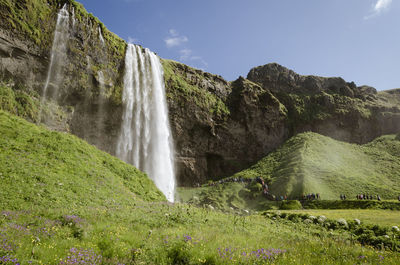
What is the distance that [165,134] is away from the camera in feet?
154

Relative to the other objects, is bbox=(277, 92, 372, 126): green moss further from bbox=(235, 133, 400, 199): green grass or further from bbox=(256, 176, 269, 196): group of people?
bbox=(256, 176, 269, 196): group of people

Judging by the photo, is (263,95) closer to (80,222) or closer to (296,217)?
(296,217)

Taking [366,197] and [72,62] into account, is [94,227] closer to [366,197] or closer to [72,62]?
[72,62]

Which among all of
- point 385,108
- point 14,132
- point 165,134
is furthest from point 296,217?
point 385,108

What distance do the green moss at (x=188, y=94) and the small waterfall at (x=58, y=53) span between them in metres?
22.1

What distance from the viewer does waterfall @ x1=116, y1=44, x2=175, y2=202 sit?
42.2m

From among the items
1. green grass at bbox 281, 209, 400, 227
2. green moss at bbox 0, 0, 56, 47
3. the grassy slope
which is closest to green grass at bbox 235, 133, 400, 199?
the grassy slope

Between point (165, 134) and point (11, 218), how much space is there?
128ft

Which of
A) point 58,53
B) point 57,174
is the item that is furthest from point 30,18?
point 57,174

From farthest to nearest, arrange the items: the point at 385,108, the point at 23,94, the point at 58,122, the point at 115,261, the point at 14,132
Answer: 1. the point at 385,108
2. the point at 58,122
3. the point at 23,94
4. the point at 14,132
5. the point at 115,261

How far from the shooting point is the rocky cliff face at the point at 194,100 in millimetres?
32781

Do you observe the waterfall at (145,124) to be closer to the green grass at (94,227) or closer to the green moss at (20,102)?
the green moss at (20,102)

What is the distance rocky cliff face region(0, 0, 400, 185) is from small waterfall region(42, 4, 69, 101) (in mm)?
589

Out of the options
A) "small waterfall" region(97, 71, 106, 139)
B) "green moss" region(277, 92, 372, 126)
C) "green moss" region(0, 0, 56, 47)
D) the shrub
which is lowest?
the shrub
